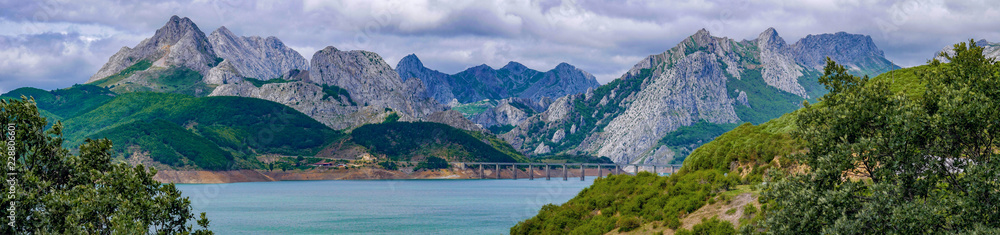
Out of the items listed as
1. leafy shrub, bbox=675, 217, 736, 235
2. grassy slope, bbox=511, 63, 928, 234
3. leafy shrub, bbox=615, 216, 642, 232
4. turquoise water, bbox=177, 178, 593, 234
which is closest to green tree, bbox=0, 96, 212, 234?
leafy shrub, bbox=615, 216, 642, 232

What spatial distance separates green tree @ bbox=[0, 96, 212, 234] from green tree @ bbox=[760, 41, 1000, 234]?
2431 centimetres

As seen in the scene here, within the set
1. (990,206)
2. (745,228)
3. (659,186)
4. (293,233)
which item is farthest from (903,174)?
(293,233)

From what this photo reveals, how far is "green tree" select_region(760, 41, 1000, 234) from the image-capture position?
22750 mm

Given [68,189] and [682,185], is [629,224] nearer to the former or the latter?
[682,185]

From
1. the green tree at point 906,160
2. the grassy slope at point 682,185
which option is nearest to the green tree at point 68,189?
the green tree at point 906,160

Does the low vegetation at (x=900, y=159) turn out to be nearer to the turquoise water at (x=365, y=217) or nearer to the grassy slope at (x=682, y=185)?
the grassy slope at (x=682, y=185)

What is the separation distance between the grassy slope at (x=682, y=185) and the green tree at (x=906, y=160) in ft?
44.8

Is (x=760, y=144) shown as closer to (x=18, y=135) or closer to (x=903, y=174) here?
(x=903, y=174)

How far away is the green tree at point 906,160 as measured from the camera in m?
22.8

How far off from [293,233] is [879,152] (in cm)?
9177

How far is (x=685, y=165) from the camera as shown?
2073 inches

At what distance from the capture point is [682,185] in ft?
148

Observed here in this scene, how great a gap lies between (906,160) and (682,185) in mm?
20511

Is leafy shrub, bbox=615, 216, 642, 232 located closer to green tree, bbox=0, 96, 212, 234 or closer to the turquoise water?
green tree, bbox=0, 96, 212, 234
